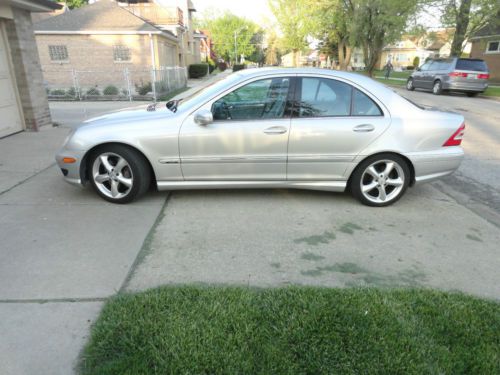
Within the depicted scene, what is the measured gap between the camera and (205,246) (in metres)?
3.51

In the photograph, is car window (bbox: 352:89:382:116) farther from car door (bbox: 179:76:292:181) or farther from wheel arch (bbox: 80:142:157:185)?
wheel arch (bbox: 80:142:157:185)

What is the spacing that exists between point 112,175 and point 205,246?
1.62m

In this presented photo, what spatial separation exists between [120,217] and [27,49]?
6.48 meters

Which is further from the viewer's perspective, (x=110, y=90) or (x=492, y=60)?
(x=492, y=60)

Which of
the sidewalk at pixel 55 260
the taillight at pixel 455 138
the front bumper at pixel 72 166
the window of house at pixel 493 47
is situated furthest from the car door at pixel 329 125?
the window of house at pixel 493 47

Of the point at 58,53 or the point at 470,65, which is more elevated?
the point at 58,53

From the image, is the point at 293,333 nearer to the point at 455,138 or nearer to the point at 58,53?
the point at 455,138

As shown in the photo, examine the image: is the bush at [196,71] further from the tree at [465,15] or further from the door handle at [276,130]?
the door handle at [276,130]

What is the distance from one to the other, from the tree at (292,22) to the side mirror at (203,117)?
40.8m

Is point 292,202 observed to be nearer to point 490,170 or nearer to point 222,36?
point 490,170

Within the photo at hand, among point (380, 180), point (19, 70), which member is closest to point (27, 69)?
point (19, 70)

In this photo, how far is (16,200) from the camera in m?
4.52

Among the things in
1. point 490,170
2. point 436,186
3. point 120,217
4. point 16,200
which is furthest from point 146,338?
point 490,170

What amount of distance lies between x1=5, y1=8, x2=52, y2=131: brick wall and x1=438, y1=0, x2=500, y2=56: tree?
2261cm
